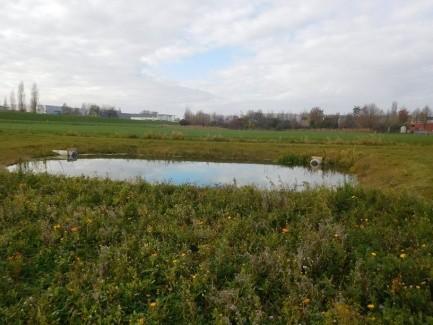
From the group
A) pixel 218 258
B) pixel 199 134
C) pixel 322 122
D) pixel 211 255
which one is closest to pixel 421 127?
pixel 322 122

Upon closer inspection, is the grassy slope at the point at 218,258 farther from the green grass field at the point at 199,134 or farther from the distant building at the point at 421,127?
the distant building at the point at 421,127

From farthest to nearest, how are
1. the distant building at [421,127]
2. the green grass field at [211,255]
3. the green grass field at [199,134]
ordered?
1. the distant building at [421,127]
2. the green grass field at [199,134]
3. the green grass field at [211,255]

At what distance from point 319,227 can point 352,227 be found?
0.67 meters

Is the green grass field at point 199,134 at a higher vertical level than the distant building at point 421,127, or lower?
lower

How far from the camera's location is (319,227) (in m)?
6.33

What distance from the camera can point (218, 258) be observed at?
17.6 ft

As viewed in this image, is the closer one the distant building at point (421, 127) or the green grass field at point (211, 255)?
the green grass field at point (211, 255)

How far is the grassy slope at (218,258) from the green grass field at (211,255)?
2 cm

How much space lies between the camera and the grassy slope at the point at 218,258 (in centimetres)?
439

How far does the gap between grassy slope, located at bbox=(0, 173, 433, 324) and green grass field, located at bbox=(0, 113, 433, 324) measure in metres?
0.02

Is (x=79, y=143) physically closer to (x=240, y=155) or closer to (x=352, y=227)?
(x=240, y=155)

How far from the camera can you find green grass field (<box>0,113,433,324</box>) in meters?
4.39

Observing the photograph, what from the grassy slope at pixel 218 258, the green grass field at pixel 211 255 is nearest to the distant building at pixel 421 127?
the green grass field at pixel 211 255

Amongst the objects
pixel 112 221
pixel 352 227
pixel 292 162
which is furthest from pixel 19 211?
pixel 292 162
